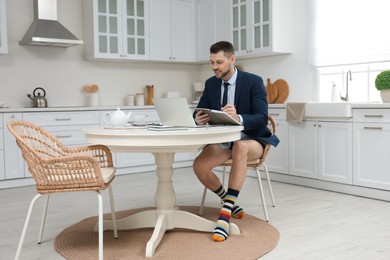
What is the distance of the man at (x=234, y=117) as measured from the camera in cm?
281

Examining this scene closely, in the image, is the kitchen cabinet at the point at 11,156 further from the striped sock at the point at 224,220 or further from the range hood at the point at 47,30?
the striped sock at the point at 224,220

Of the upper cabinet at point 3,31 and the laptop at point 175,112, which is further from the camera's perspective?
the upper cabinet at point 3,31

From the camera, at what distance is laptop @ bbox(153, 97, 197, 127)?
2482mm

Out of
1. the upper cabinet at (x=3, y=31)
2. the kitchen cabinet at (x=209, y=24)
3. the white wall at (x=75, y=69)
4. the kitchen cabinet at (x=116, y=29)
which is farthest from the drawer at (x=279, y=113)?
the upper cabinet at (x=3, y=31)

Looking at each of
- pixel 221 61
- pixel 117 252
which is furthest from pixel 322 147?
pixel 117 252

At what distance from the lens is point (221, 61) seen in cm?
290

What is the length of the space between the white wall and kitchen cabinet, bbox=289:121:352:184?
67 cm

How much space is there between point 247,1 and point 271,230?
3.14 m

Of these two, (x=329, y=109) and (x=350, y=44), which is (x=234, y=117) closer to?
(x=329, y=109)

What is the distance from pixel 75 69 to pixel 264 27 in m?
2.31

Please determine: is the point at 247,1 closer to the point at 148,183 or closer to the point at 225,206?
the point at 148,183

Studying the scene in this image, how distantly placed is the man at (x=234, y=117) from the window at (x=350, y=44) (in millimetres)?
1791

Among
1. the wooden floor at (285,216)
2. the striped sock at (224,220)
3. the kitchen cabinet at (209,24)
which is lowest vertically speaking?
the wooden floor at (285,216)

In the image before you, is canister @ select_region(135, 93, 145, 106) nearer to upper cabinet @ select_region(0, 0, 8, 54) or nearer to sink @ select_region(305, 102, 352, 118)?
upper cabinet @ select_region(0, 0, 8, 54)
